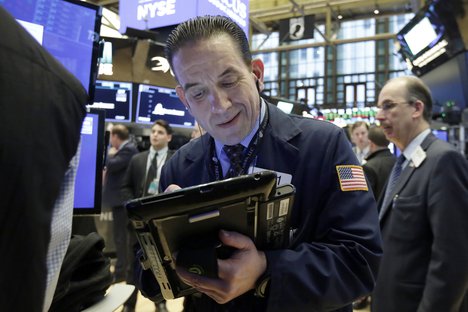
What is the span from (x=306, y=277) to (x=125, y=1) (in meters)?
3.38

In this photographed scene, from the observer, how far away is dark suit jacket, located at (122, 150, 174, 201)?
422 cm

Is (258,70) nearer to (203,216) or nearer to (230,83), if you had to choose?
(230,83)

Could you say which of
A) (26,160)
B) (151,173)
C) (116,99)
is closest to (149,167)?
(151,173)

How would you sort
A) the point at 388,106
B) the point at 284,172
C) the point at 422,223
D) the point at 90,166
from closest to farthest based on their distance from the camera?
the point at 284,172 → the point at 90,166 → the point at 422,223 → the point at 388,106

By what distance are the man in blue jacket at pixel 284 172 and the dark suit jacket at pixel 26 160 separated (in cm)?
45

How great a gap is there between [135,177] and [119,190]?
0.51 m

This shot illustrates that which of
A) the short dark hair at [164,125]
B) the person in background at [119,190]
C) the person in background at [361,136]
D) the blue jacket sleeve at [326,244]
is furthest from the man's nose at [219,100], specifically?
the person in background at [361,136]

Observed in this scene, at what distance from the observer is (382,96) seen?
218cm

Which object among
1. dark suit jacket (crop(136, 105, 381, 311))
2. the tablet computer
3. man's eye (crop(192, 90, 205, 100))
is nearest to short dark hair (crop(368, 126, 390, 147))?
dark suit jacket (crop(136, 105, 381, 311))

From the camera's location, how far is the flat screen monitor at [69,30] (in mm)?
1336

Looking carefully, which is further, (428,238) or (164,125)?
(164,125)

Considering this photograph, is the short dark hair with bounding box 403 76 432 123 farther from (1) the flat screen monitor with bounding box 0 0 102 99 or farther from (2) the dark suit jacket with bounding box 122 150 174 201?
(2) the dark suit jacket with bounding box 122 150 174 201

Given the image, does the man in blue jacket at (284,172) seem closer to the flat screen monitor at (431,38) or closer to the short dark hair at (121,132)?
the short dark hair at (121,132)

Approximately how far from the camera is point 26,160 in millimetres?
467
